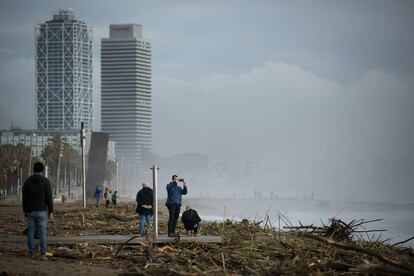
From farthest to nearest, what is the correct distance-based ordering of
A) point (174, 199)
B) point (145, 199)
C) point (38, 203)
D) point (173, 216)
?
point (145, 199), point (174, 199), point (173, 216), point (38, 203)

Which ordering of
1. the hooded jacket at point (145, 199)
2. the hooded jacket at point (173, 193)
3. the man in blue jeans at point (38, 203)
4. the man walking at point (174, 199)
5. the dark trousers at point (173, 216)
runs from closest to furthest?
the man in blue jeans at point (38, 203) → the dark trousers at point (173, 216) → the man walking at point (174, 199) → the hooded jacket at point (173, 193) → the hooded jacket at point (145, 199)

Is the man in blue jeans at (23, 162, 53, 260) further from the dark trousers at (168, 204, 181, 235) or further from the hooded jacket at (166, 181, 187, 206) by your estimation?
the hooded jacket at (166, 181, 187, 206)

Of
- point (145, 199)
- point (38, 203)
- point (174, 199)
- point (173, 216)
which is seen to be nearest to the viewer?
point (38, 203)

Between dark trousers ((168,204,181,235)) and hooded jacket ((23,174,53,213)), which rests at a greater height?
hooded jacket ((23,174,53,213))

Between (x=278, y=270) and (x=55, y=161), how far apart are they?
152229 mm

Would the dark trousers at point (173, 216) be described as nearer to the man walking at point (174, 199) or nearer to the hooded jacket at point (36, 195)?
the man walking at point (174, 199)

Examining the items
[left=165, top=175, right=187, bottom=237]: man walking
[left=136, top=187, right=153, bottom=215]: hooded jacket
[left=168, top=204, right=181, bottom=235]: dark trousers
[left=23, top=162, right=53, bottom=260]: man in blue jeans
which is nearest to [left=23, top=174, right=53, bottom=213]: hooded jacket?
[left=23, top=162, right=53, bottom=260]: man in blue jeans

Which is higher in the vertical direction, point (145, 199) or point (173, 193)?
point (173, 193)

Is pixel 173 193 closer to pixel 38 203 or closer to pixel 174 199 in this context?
pixel 174 199

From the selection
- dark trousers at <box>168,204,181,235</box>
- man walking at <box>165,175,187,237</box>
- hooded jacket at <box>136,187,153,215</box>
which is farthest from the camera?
hooded jacket at <box>136,187,153,215</box>

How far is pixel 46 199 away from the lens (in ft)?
51.2

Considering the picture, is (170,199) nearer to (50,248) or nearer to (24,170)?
(50,248)

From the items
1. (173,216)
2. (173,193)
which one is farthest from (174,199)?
(173,216)

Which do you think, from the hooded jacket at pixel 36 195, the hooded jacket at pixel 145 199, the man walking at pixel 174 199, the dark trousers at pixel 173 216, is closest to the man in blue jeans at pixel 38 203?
the hooded jacket at pixel 36 195
